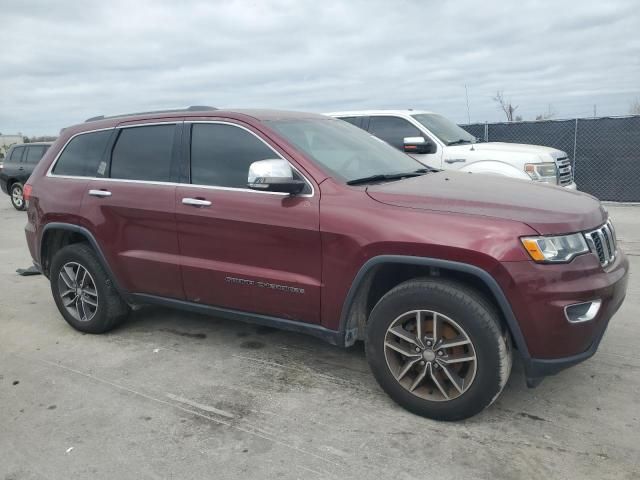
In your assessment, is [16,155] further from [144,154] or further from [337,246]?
[337,246]

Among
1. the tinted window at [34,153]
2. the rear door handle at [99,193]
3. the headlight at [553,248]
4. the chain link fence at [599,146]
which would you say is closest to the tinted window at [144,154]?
the rear door handle at [99,193]

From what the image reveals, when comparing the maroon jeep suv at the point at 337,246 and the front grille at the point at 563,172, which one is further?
the front grille at the point at 563,172

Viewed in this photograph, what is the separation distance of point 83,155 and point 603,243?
3971 mm

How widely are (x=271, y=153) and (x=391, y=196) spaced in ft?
2.95

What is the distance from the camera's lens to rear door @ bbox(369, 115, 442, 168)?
8.48 metres

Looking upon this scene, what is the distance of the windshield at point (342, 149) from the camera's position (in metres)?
3.70

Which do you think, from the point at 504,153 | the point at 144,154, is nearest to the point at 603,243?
the point at 144,154

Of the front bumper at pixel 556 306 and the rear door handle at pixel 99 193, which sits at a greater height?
the rear door handle at pixel 99 193

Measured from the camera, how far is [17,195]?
15.7m

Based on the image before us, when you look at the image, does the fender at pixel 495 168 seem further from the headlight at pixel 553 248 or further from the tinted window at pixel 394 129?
the headlight at pixel 553 248

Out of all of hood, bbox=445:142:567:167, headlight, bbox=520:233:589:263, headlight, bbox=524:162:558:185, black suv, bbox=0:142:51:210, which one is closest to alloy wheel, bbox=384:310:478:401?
headlight, bbox=520:233:589:263

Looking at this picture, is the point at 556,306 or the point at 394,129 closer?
the point at 556,306

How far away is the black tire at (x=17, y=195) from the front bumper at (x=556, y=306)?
15.5 meters

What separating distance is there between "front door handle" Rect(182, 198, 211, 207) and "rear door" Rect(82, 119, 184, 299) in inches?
5.1
